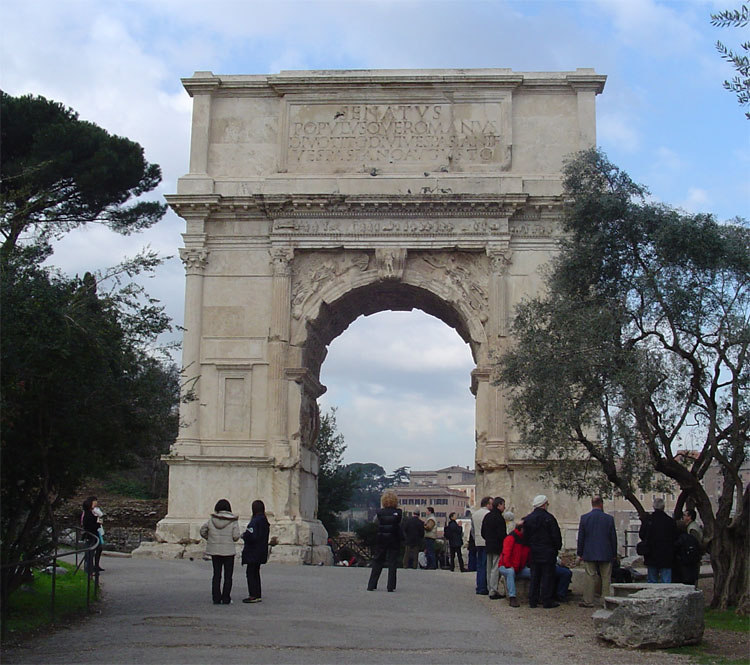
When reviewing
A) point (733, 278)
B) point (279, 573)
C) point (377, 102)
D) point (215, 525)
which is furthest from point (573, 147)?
point (215, 525)

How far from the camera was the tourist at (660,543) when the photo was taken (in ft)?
43.0

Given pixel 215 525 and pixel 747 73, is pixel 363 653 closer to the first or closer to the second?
pixel 215 525

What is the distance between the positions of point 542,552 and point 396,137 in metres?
12.3

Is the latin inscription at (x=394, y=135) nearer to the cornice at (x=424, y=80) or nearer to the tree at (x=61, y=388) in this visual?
the cornice at (x=424, y=80)

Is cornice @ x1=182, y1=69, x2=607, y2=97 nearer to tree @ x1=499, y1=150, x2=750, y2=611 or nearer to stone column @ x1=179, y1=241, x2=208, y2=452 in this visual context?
stone column @ x1=179, y1=241, x2=208, y2=452

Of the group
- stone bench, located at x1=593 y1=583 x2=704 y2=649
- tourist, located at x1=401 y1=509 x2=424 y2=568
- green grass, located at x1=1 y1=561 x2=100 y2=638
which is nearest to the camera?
stone bench, located at x1=593 y1=583 x2=704 y2=649

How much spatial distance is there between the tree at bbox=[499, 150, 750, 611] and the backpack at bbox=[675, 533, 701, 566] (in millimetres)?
465

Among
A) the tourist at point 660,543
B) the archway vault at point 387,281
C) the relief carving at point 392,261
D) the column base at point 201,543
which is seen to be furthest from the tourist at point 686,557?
the relief carving at point 392,261

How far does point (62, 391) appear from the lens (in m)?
11.1

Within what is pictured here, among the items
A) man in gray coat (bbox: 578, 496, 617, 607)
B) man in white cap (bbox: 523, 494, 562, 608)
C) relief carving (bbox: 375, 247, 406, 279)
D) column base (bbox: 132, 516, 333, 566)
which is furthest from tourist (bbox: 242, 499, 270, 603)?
relief carving (bbox: 375, 247, 406, 279)

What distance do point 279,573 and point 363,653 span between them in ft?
27.3

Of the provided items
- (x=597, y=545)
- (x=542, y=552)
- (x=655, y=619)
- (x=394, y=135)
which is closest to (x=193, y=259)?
(x=394, y=135)

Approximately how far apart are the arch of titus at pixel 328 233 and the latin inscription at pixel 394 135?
4 centimetres

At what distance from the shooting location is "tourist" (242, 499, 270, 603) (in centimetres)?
1277
